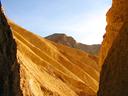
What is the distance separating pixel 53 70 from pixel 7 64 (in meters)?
65.0

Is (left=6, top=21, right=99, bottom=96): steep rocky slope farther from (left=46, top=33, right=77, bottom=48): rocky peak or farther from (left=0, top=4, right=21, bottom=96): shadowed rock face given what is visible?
(left=46, top=33, right=77, bottom=48): rocky peak

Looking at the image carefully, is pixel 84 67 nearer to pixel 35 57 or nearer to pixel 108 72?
pixel 35 57

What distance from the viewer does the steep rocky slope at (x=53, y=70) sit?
223 ft

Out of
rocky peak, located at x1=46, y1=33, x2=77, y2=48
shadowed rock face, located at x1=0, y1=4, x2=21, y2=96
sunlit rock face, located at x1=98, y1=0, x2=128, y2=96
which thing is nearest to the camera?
sunlit rock face, located at x1=98, y1=0, x2=128, y2=96

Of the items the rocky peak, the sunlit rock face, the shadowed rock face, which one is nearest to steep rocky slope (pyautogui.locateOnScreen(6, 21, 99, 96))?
the shadowed rock face

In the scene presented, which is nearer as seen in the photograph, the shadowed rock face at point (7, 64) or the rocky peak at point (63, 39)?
the shadowed rock face at point (7, 64)

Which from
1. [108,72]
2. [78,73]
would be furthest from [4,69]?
[78,73]

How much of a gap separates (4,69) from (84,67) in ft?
323

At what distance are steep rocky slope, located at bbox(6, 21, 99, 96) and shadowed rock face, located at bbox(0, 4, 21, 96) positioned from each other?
2027cm

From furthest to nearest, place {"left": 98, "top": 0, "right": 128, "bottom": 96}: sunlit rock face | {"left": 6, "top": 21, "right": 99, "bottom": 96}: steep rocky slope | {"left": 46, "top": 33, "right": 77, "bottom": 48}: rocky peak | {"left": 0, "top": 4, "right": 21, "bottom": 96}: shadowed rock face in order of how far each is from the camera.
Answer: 1. {"left": 46, "top": 33, "right": 77, "bottom": 48}: rocky peak
2. {"left": 6, "top": 21, "right": 99, "bottom": 96}: steep rocky slope
3. {"left": 0, "top": 4, "right": 21, "bottom": 96}: shadowed rock face
4. {"left": 98, "top": 0, "right": 128, "bottom": 96}: sunlit rock face

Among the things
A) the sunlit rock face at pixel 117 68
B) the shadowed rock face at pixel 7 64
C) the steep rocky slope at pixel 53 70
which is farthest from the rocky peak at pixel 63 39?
the sunlit rock face at pixel 117 68

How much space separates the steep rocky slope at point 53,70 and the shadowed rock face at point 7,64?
20273 millimetres

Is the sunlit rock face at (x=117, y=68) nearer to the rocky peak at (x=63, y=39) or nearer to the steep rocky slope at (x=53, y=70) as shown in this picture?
the steep rocky slope at (x=53, y=70)

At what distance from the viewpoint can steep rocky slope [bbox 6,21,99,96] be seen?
68.0 meters
